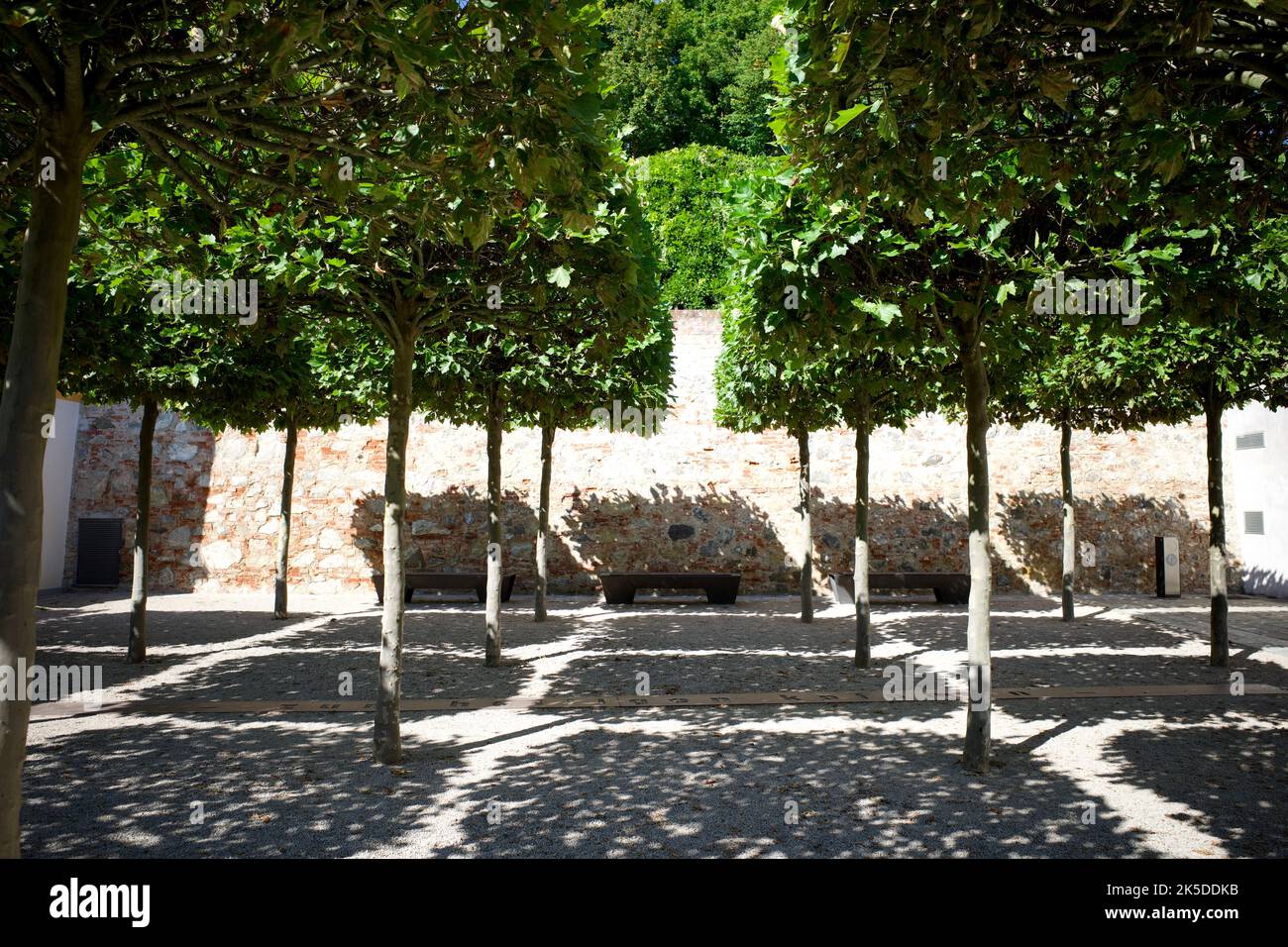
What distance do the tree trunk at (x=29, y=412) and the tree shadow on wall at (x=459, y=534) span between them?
13353 mm

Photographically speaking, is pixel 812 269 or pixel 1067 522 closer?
pixel 812 269

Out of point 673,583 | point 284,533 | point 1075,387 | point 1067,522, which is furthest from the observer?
point 673,583

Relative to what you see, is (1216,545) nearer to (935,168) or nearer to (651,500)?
(935,168)

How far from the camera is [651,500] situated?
16.5m

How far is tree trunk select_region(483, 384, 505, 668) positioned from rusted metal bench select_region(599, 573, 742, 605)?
590 cm

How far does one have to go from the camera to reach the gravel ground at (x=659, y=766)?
13.5 ft

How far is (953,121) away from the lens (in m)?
3.52

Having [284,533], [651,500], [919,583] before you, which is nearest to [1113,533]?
[919,583]

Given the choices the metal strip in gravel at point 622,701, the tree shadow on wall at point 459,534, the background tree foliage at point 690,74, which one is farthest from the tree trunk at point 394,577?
the background tree foliage at point 690,74

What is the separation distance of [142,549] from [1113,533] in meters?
17.8

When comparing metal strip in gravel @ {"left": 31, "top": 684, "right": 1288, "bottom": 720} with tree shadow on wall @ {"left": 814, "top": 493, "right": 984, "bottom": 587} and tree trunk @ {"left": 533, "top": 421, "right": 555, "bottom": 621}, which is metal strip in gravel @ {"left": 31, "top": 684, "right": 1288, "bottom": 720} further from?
tree shadow on wall @ {"left": 814, "top": 493, "right": 984, "bottom": 587}

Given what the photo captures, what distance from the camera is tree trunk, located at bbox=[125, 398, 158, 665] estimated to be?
8766mm

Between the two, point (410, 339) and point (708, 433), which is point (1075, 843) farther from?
point (708, 433)
